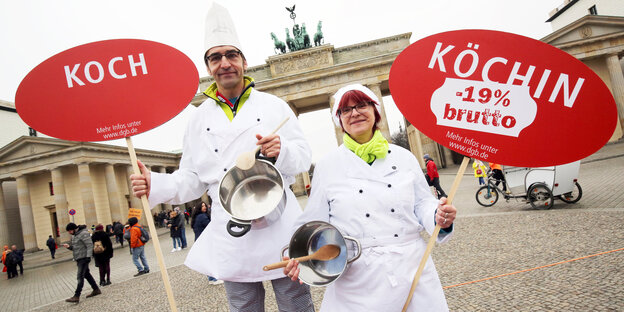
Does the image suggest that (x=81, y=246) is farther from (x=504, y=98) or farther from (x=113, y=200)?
(x=113, y=200)

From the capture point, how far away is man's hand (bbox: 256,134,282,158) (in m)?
1.57

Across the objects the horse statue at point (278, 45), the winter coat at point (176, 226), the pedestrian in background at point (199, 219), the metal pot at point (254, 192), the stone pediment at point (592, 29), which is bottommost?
the winter coat at point (176, 226)

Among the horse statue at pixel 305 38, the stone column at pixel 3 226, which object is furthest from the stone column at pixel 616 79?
the stone column at pixel 3 226

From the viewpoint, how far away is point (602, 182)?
9594 mm

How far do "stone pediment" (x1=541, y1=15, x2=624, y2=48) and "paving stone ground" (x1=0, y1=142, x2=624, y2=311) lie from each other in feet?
79.5

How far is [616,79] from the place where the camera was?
2712 centimetres

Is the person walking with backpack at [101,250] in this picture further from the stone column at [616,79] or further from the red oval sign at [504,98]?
the stone column at [616,79]

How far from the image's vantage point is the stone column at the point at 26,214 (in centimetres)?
2867

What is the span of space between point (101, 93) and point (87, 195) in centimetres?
3052

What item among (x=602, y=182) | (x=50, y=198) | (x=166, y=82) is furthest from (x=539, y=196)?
(x=50, y=198)

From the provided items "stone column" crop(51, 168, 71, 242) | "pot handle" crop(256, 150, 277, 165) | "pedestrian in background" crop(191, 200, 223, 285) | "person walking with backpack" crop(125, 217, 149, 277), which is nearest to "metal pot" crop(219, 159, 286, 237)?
"pot handle" crop(256, 150, 277, 165)

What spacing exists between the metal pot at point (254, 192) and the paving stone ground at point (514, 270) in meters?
2.73

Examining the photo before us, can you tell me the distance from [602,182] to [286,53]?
25.9 metres

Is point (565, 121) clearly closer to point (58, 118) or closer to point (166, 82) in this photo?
point (166, 82)
